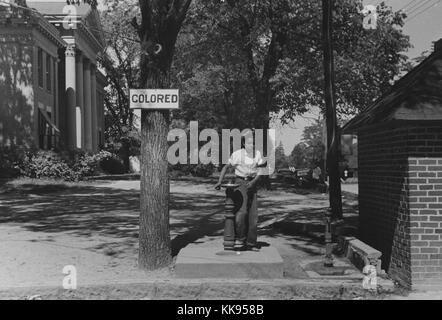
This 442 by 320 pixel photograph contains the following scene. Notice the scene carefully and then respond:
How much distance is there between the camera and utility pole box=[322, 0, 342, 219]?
10.2 meters

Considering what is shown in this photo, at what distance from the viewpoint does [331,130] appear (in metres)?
10.4

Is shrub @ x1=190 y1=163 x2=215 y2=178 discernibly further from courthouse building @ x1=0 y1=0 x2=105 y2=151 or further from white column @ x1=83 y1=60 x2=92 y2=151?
white column @ x1=83 y1=60 x2=92 y2=151

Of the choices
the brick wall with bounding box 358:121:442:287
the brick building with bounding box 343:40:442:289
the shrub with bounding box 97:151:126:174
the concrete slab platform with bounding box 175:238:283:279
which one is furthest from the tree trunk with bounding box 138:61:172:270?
the shrub with bounding box 97:151:126:174

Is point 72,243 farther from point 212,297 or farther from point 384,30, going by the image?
point 384,30

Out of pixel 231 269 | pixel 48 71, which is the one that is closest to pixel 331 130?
pixel 231 269

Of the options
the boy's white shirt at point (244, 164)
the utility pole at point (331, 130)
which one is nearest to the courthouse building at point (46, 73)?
the utility pole at point (331, 130)

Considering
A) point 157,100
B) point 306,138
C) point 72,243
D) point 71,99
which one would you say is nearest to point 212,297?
point 157,100

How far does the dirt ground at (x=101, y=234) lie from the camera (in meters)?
7.78

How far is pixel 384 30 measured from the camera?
27.3 meters

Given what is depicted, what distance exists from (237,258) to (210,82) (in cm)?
2186

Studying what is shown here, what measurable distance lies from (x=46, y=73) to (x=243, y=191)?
88.5 ft

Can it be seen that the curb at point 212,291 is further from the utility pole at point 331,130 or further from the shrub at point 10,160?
the shrub at point 10,160

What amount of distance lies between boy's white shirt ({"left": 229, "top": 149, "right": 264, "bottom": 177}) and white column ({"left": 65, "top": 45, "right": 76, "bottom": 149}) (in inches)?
1166
